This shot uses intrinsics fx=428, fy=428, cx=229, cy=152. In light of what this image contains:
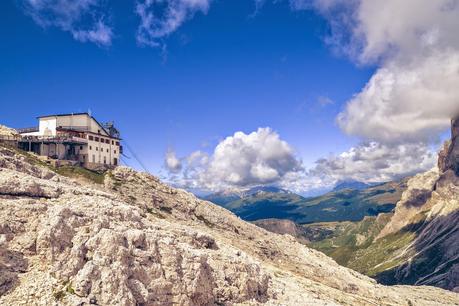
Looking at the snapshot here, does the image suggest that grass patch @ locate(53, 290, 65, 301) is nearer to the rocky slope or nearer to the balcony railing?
the rocky slope

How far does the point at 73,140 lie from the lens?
13638cm

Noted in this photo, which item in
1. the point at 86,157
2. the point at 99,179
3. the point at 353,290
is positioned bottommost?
the point at 353,290

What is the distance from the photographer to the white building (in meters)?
135

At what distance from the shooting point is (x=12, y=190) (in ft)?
204

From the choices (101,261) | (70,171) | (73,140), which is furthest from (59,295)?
(73,140)

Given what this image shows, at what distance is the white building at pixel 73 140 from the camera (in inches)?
5315

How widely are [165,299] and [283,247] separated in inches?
3517

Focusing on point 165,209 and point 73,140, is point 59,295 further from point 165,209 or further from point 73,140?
point 73,140

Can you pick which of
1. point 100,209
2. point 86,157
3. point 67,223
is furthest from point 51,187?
point 86,157

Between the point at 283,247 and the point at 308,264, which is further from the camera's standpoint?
the point at 283,247

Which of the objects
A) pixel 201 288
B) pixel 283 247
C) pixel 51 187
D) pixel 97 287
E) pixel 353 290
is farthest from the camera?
pixel 283 247

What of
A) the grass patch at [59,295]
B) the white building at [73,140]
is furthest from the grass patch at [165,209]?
the grass patch at [59,295]

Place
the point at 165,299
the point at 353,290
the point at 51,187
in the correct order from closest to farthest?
1. the point at 165,299
2. the point at 51,187
3. the point at 353,290

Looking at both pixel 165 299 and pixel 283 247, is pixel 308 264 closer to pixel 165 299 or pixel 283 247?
pixel 283 247
